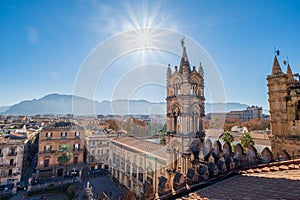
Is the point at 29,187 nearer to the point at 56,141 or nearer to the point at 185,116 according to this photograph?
the point at 56,141

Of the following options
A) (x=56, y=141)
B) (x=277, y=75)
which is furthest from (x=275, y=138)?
(x=56, y=141)

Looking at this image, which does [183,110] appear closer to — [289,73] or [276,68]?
[276,68]

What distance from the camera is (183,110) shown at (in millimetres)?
12461

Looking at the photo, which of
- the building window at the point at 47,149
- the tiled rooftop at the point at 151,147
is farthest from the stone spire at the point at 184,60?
the building window at the point at 47,149

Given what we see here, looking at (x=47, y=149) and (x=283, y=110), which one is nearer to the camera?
(x=283, y=110)

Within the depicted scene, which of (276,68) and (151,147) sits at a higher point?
(276,68)

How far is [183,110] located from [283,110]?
8671 millimetres

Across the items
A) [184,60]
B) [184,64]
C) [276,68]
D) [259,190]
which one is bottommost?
[259,190]

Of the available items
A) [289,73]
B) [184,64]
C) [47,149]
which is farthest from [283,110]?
[47,149]

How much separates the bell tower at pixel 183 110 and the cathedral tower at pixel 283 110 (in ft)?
21.3

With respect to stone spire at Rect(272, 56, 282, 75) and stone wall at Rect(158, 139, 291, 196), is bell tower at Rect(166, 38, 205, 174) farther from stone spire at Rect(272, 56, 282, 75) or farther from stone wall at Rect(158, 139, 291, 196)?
stone spire at Rect(272, 56, 282, 75)

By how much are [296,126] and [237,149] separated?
8071mm

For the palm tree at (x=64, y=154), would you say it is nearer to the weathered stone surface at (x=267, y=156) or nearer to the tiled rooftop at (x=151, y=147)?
the tiled rooftop at (x=151, y=147)

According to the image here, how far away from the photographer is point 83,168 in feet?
127
